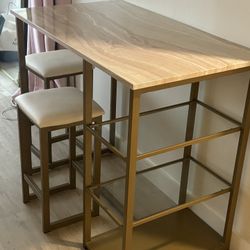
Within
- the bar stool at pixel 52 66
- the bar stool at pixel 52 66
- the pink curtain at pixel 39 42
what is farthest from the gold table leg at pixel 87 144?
the pink curtain at pixel 39 42

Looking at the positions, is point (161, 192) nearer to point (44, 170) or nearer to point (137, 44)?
point (44, 170)

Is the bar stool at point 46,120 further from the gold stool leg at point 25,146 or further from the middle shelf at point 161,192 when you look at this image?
the middle shelf at point 161,192

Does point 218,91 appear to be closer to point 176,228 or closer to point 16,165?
point 176,228

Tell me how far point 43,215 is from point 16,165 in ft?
2.15

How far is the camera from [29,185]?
93.6 inches

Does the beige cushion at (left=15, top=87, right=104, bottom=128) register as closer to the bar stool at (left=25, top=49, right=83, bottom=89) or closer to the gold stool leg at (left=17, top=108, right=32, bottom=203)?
the gold stool leg at (left=17, top=108, right=32, bottom=203)

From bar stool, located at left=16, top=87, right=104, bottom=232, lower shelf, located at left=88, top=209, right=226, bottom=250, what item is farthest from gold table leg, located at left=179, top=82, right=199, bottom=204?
bar stool, located at left=16, top=87, right=104, bottom=232

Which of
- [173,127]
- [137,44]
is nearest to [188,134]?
[173,127]

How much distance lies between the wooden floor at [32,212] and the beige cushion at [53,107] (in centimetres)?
56

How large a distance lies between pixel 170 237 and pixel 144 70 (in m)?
0.96

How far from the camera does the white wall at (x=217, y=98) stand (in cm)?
194

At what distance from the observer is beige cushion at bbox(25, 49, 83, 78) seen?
8.26ft

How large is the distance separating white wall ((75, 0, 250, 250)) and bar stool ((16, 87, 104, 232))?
0.44m

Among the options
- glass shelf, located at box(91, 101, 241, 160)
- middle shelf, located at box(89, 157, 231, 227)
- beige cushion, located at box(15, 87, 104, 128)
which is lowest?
middle shelf, located at box(89, 157, 231, 227)
